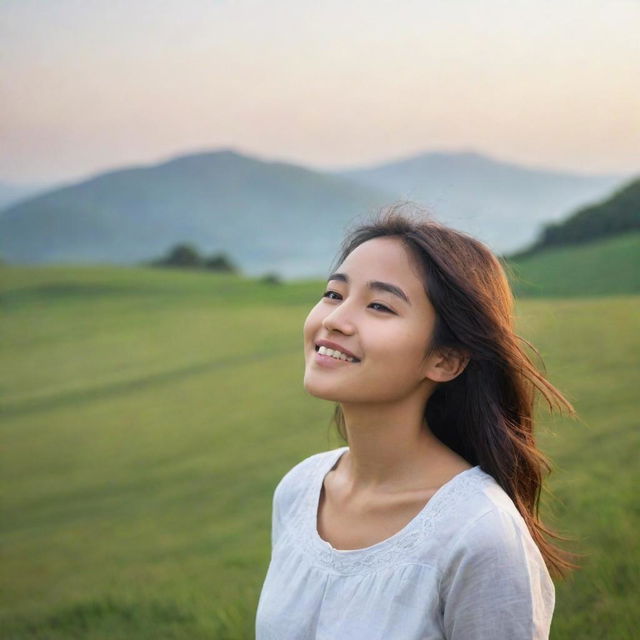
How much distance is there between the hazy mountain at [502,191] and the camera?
319 centimetres

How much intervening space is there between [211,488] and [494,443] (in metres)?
1.89

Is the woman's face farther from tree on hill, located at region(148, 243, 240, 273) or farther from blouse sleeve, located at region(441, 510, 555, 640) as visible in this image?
tree on hill, located at region(148, 243, 240, 273)

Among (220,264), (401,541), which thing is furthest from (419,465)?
(220,264)

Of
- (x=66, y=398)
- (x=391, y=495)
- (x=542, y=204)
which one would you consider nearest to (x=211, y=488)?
(x=66, y=398)

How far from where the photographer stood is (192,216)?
3.77m

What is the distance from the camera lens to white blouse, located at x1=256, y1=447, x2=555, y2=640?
3.68 ft

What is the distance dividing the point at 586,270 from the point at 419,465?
1979 millimetres

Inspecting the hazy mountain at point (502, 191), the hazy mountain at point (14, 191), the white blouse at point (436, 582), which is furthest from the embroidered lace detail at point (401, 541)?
the hazy mountain at point (14, 191)

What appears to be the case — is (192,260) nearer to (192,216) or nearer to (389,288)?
(192,216)

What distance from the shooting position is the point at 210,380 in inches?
133

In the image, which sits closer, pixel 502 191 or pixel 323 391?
pixel 323 391

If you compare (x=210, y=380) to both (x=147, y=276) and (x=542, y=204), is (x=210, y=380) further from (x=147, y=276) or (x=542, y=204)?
(x=542, y=204)

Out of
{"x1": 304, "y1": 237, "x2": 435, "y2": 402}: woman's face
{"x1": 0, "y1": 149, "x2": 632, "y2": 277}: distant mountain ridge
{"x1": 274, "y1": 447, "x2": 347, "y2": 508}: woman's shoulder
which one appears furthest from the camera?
{"x1": 0, "y1": 149, "x2": 632, "y2": 277}: distant mountain ridge

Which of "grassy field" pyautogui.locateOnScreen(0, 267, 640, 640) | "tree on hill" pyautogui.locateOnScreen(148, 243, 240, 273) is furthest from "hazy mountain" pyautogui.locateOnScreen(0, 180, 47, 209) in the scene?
"tree on hill" pyautogui.locateOnScreen(148, 243, 240, 273)
